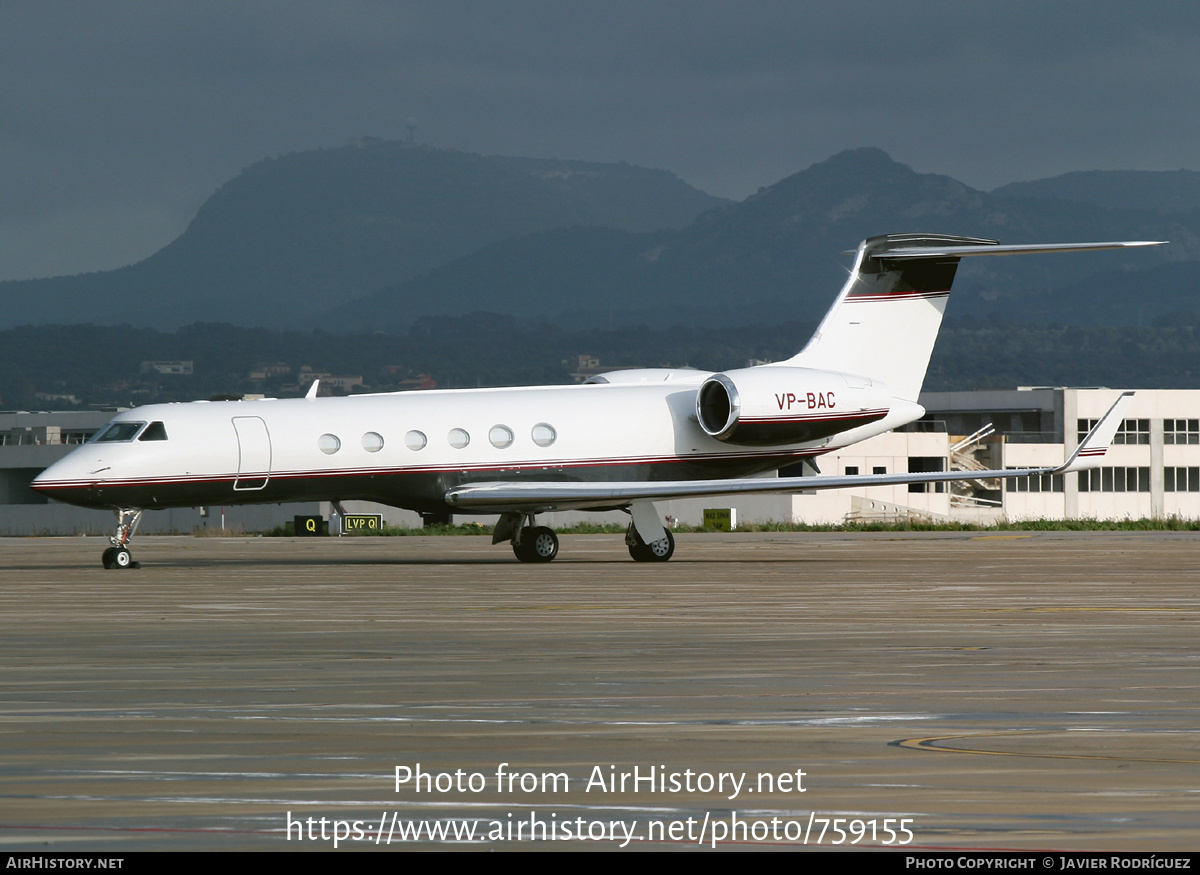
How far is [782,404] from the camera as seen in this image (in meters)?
29.1

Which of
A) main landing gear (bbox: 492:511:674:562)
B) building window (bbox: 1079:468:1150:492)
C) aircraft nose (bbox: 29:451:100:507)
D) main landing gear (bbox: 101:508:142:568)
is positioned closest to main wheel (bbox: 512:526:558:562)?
main landing gear (bbox: 492:511:674:562)

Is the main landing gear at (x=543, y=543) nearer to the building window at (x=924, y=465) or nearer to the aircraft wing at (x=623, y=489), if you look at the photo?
the aircraft wing at (x=623, y=489)

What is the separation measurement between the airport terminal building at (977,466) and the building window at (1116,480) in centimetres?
6

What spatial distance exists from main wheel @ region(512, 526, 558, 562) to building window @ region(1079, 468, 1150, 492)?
73.0m

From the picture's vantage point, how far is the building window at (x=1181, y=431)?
98.9m

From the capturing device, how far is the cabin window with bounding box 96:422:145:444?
86.2ft

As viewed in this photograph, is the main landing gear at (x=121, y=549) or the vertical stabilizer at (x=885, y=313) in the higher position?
the vertical stabilizer at (x=885, y=313)

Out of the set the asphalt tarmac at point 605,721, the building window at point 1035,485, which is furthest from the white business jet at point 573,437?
the building window at point 1035,485

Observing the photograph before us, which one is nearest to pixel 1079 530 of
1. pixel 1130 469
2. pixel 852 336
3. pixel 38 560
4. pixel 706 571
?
pixel 852 336

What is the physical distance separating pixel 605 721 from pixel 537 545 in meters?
20.0

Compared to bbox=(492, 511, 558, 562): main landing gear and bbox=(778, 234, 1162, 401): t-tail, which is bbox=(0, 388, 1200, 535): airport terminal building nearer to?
bbox=(778, 234, 1162, 401): t-tail

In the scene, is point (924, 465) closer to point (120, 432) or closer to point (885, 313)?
point (885, 313)

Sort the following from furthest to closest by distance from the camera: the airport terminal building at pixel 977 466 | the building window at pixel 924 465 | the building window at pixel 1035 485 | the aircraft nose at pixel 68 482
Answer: the building window at pixel 1035 485 < the building window at pixel 924 465 < the airport terminal building at pixel 977 466 < the aircraft nose at pixel 68 482

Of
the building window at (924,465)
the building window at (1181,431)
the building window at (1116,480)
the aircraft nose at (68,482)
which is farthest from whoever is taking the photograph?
the building window at (1181,431)
